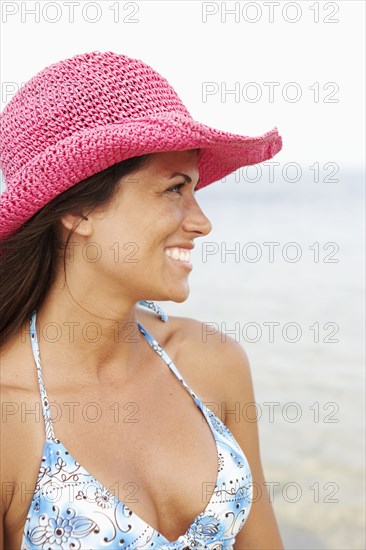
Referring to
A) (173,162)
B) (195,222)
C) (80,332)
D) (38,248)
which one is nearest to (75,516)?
(80,332)

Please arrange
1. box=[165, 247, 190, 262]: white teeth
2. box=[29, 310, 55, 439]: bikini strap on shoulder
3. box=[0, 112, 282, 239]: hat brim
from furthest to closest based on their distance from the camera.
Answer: box=[165, 247, 190, 262]: white teeth → box=[29, 310, 55, 439]: bikini strap on shoulder → box=[0, 112, 282, 239]: hat brim

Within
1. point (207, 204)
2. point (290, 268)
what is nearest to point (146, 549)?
point (290, 268)

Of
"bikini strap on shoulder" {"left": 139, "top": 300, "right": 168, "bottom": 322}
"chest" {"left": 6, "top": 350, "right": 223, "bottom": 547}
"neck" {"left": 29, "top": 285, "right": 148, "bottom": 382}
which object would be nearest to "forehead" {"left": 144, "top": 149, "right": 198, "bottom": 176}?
"neck" {"left": 29, "top": 285, "right": 148, "bottom": 382}

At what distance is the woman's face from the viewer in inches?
76.2

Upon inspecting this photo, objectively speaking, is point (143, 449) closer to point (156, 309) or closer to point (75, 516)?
point (75, 516)

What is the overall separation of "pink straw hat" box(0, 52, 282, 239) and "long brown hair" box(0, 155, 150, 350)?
0.04 metres

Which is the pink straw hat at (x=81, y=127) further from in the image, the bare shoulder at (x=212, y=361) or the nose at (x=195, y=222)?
the bare shoulder at (x=212, y=361)

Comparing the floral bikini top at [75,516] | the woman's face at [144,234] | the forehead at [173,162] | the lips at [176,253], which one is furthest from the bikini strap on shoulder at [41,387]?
the forehead at [173,162]

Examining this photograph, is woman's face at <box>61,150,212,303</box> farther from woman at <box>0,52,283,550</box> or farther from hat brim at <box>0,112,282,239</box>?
hat brim at <box>0,112,282,239</box>

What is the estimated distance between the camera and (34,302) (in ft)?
6.71

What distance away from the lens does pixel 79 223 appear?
1.97 meters

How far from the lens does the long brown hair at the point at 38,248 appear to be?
1.92 meters

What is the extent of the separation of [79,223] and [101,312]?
0.25 meters

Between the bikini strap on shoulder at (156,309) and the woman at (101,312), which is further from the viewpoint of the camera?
the bikini strap on shoulder at (156,309)
